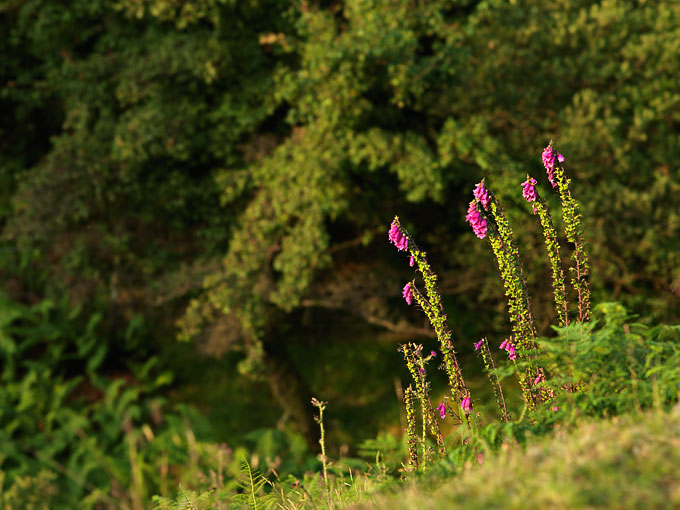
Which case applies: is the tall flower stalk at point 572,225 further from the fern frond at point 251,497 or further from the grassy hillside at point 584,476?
the fern frond at point 251,497

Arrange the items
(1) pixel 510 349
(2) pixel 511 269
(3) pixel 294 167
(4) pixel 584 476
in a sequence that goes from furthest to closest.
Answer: (3) pixel 294 167 < (1) pixel 510 349 < (2) pixel 511 269 < (4) pixel 584 476

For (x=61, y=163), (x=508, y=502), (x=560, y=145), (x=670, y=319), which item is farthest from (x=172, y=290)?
(x=508, y=502)

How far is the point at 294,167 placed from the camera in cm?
897

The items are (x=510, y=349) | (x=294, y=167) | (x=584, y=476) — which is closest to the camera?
(x=584, y=476)

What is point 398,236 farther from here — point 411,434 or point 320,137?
point 320,137

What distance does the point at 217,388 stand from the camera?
12.3m

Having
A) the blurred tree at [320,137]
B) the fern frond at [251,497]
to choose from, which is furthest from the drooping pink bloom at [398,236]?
the blurred tree at [320,137]

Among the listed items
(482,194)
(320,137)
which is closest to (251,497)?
(482,194)

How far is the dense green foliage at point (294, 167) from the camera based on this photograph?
8961mm

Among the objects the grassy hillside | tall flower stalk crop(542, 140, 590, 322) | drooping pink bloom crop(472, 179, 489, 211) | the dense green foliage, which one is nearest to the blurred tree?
the dense green foliage

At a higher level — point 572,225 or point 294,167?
point 294,167

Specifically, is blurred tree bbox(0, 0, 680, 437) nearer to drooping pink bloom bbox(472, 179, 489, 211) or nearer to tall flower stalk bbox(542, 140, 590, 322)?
tall flower stalk bbox(542, 140, 590, 322)

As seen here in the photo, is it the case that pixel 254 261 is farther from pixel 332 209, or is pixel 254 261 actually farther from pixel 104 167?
pixel 104 167

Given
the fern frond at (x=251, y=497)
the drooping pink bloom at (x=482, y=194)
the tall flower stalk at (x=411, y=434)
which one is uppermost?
the drooping pink bloom at (x=482, y=194)
